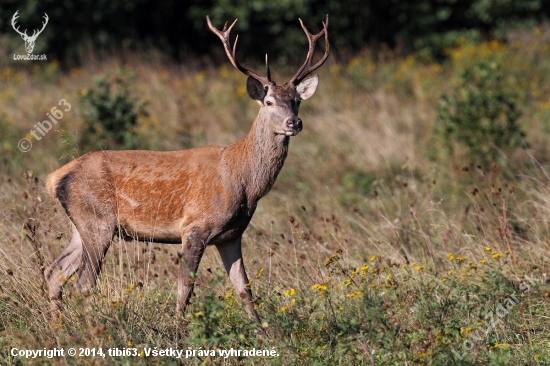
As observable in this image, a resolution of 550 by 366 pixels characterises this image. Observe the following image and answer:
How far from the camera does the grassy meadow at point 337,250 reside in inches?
181

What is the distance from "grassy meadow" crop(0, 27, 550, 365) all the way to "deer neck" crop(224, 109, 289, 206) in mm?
320

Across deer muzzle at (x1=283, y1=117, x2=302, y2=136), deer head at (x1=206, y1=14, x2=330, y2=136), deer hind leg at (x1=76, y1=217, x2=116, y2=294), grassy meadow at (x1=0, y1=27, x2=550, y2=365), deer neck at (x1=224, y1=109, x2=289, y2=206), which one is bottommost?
grassy meadow at (x1=0, y1=27, x2=550, y2=365)

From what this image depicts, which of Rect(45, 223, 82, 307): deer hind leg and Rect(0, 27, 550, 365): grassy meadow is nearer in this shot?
Rect(0, 27, 550, 365): grassy meadow

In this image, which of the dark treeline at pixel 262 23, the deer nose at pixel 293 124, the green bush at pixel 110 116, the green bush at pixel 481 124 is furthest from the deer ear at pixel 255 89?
the dark treeline at pixel 262 23

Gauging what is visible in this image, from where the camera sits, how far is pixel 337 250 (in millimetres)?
4996

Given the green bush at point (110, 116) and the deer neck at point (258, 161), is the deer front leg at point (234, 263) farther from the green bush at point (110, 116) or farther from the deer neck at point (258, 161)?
the green bush at point (110, 116)

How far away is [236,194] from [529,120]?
680 cm

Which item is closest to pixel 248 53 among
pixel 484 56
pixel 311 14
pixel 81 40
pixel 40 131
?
pixel 311 14

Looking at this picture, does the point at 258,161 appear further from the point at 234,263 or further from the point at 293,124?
the point at 234,263

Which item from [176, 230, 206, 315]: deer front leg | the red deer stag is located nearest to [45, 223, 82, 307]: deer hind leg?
the red deer stag

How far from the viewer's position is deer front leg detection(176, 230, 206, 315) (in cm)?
529

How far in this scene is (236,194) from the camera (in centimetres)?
557

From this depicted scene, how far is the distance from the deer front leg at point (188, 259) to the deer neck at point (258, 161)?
0.46 metres

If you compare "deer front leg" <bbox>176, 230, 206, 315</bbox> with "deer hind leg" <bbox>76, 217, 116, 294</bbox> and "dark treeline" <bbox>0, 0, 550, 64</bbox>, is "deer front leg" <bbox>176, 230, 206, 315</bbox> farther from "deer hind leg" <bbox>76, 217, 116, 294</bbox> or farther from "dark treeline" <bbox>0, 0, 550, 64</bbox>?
"dark treeline" <bbox>0, 0, 550, 64</bbox>
